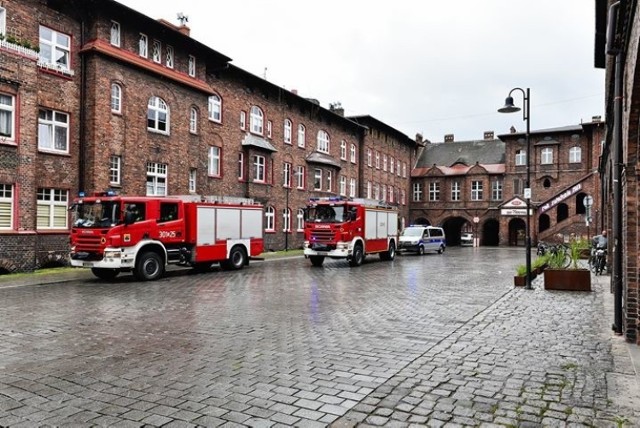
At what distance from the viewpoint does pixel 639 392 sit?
4938mm

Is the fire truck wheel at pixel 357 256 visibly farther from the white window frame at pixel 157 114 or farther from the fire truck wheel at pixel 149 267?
the white window frame at pixel 157 114

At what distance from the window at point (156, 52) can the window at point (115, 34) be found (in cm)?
199

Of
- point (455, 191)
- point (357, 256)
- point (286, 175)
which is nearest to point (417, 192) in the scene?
point (455, 191)

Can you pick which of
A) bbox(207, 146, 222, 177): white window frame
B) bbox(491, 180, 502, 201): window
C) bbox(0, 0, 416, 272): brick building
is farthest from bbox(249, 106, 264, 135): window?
bbox(491, 180, 502, 201): window

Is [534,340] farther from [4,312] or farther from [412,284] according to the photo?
[4,312]

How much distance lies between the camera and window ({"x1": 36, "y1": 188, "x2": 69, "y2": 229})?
19.5 metres

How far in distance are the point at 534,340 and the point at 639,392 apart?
95.7 inches

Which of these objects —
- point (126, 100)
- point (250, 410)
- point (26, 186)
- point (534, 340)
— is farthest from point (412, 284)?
point (126, 100)

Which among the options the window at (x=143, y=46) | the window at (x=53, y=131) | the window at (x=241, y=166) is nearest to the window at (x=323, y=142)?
the window at (x=241, y=166)

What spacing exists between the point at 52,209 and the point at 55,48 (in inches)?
259

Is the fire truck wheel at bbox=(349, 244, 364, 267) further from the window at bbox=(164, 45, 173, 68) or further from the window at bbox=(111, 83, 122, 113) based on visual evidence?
the window at bbox=(164, 45, 173, 68)

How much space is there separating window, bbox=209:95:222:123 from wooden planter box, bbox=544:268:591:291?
20.9 metres

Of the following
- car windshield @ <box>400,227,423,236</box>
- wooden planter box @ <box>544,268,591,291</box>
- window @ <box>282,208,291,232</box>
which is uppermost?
window @ <box>282,208,291,232</box>

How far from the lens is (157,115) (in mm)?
24234
